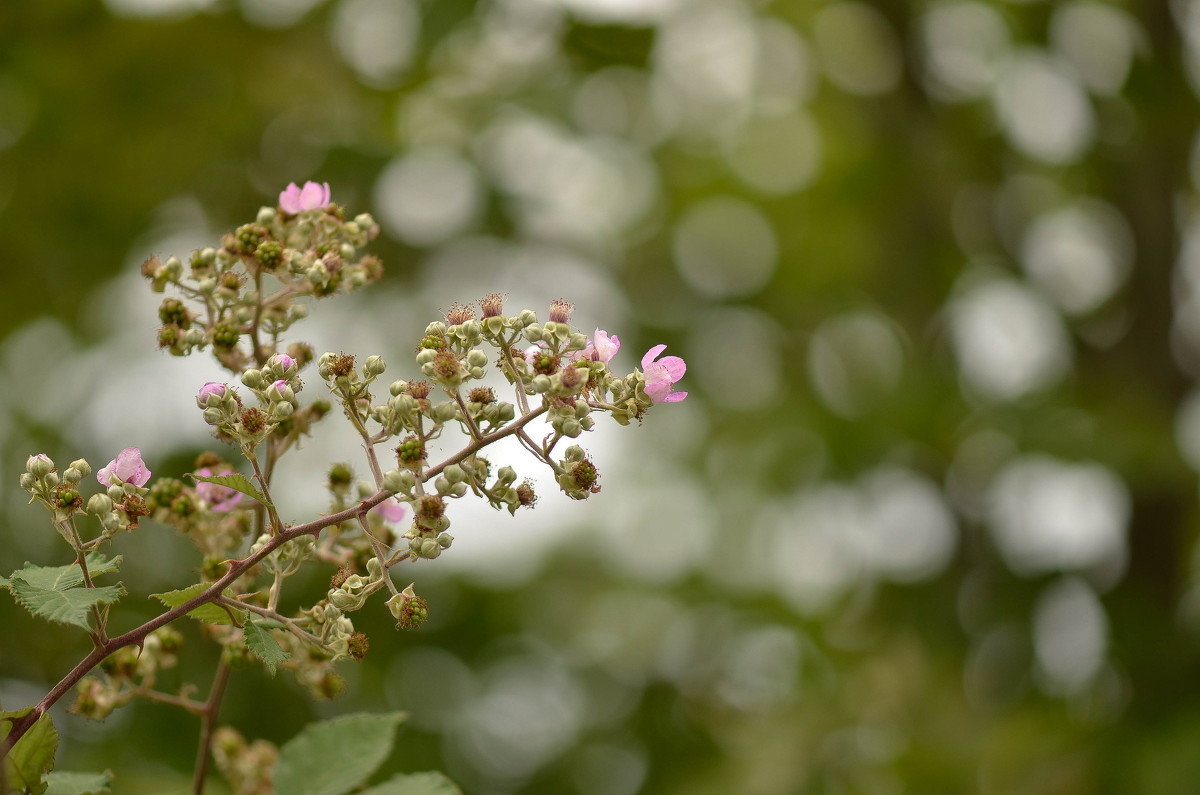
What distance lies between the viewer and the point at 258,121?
15.0 ft

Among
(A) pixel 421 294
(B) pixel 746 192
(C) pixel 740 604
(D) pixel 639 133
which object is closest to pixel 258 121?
(A) pixel 421 294

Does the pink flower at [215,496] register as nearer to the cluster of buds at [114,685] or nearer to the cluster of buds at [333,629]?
the cluster of buds at [114,685]

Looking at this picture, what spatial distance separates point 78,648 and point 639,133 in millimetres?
4223

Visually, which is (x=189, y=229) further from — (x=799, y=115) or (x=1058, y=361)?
(x=1058, y=361)

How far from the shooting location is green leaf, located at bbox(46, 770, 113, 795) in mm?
992

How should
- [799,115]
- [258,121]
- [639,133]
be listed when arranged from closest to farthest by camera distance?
[258,121], [639,133], [799,115]

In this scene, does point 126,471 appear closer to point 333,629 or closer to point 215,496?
point 215,496

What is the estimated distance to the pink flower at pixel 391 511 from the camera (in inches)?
49.7

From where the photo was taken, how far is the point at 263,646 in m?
0.93

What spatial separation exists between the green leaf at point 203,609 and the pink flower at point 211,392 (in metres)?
0.21

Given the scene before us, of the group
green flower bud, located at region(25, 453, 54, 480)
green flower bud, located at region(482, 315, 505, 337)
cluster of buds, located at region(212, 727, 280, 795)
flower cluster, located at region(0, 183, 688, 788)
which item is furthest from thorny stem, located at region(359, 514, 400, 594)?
cluster of buds, located at region(212, 727, 280, 795)

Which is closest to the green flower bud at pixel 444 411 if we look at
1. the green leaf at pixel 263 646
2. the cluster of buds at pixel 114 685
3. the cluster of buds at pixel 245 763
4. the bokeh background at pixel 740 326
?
the green leaf at pixel 263 646

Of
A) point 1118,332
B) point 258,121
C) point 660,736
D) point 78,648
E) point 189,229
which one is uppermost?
point 258,121

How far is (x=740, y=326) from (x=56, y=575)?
211 inches
